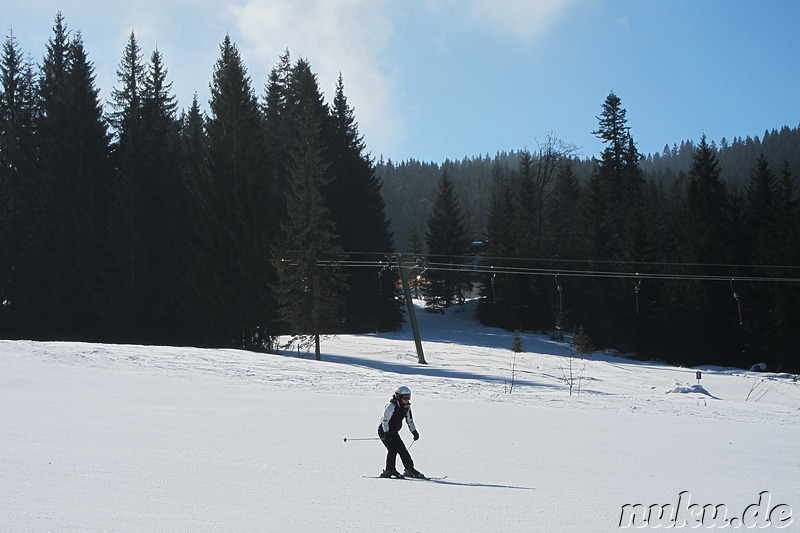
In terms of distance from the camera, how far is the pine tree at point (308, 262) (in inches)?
1233

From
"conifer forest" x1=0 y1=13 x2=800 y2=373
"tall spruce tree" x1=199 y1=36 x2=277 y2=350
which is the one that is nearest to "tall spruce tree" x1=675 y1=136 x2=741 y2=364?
"conifer forest" x1=0 y1=13 x2=800 y2=373

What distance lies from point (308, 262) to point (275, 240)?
422 cm

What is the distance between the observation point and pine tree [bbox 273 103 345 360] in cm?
3131

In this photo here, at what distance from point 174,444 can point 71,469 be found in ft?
8.40

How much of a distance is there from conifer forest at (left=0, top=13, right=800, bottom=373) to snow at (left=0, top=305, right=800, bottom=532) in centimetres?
968

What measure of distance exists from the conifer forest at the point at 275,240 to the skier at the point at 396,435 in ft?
66.1

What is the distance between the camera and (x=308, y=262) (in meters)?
31.4

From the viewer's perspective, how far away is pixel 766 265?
145 ft

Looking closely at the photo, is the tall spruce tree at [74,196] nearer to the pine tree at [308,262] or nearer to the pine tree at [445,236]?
the pine tree at [308,262]

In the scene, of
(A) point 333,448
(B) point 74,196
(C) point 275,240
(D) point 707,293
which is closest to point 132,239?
(B) point 74,196

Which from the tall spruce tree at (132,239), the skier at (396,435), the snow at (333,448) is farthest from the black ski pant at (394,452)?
the tall spruce tree at (132,239)

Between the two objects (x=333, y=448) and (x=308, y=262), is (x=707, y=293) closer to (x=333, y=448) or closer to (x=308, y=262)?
(x=308, y=262)

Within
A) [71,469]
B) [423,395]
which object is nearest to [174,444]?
[71,469]

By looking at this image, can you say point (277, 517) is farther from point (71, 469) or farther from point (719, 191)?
point (719, 191)
